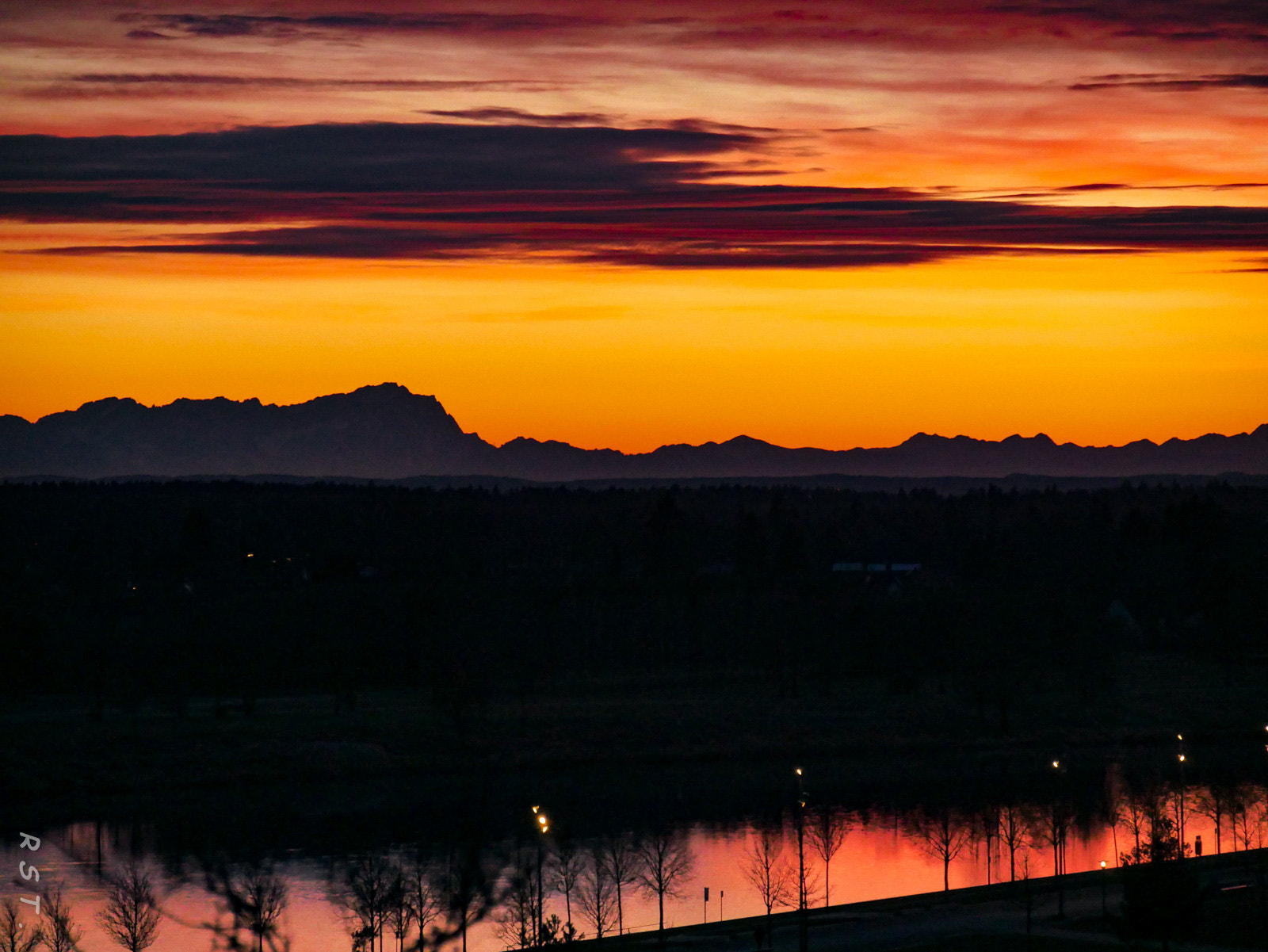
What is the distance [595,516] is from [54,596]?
76.7 metres

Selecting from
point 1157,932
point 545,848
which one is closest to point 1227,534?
point 545,848

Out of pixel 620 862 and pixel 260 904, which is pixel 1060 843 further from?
pixel 260 904

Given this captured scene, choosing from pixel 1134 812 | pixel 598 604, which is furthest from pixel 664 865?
pixel 598 604

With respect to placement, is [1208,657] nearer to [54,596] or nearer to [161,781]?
[161,781]

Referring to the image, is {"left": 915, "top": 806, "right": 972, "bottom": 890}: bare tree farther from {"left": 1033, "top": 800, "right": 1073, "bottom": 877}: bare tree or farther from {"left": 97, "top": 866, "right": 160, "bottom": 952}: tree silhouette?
{"left": 97, "top": 866, "right": 160, "bottom": 952}: tree silhouette

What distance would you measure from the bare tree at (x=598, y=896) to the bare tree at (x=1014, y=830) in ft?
41.2

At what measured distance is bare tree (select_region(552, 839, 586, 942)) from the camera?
46500 millimetres

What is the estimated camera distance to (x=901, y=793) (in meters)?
67.6

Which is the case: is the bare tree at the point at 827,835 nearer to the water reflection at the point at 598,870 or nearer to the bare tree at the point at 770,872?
the water reflection at the point at 598,870

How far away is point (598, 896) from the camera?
1737 inches

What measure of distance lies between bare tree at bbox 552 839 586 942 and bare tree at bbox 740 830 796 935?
17.9 ft

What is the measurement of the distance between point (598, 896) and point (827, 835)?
41.5 feet

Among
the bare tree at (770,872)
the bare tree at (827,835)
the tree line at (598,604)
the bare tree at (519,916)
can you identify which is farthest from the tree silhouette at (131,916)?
the tree line at (598,604)

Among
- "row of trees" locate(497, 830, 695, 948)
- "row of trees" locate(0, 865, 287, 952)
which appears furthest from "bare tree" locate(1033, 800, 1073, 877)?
"row of trees" locate(0, 865, 287, 952)
